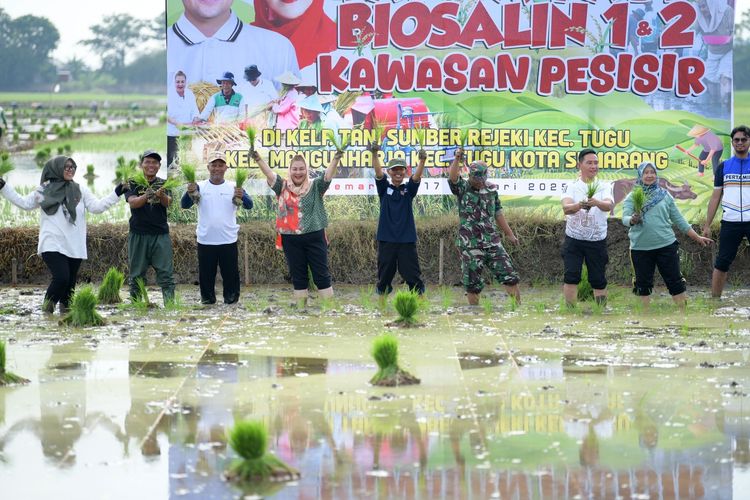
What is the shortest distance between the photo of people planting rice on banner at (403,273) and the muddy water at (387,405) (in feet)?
0.08

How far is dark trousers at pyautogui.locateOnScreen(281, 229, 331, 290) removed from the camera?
10.4 meters

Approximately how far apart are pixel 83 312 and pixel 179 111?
4060 millimetres

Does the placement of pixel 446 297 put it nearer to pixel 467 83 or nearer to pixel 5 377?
pixel 467 83

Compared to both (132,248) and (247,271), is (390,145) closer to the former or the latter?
(247,271)

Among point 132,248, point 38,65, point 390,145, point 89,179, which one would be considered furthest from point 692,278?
point 38,65

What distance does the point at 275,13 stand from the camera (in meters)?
12.7

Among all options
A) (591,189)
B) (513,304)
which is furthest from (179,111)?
(591,189)

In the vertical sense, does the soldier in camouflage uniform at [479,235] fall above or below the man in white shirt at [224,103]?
below

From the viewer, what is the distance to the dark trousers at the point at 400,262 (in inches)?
415

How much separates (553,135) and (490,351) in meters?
4.83

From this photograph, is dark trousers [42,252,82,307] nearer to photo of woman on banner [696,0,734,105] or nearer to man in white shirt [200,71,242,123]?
man in white shirt [200,71,242,123]

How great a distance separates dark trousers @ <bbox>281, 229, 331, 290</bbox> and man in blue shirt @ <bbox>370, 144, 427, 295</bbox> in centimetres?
53

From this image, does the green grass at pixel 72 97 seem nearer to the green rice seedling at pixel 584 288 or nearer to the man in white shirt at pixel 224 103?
the man in white shirt at pixel 224 103

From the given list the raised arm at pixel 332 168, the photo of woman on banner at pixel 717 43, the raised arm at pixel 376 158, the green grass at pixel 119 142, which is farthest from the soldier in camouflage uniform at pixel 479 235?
the green grass at pixel 119 142
